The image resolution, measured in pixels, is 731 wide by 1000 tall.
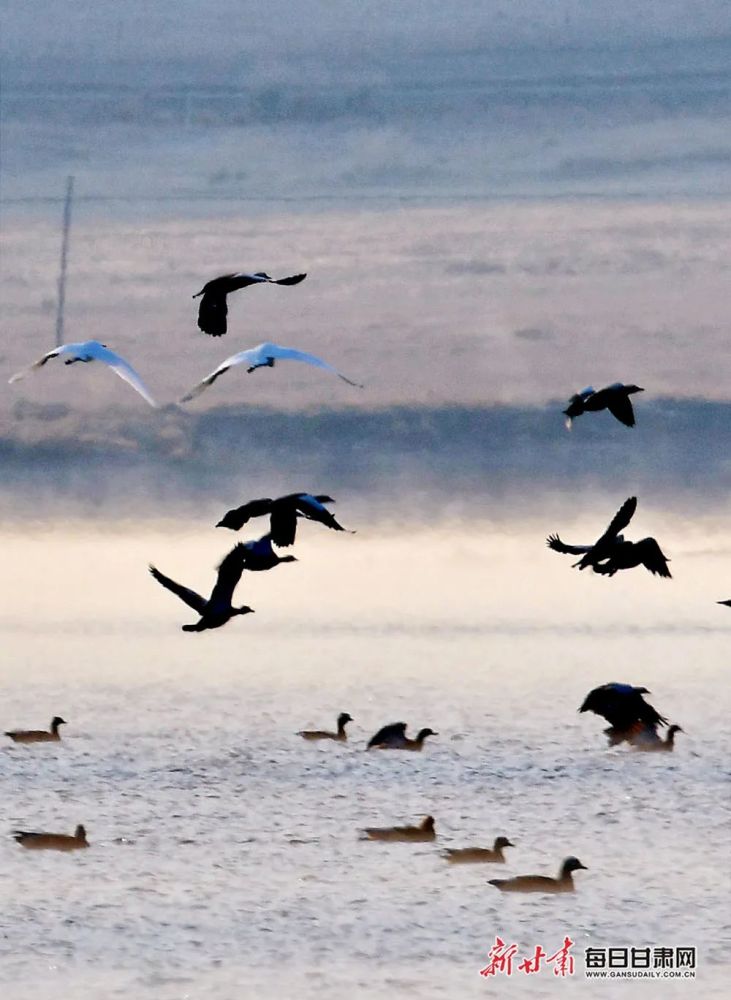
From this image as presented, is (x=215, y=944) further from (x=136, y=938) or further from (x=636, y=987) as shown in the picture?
(x=636, y=987)

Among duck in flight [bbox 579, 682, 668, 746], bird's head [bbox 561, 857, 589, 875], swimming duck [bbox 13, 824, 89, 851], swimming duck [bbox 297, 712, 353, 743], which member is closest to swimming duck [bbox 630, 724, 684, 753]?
duck in flight [bbox 579, 682, 668, 746]

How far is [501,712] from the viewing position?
49719 millimetres

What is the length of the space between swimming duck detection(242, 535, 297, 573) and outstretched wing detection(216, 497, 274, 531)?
0.59 metres

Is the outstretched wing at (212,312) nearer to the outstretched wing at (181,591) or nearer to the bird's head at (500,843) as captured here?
the outstretched wing at (181,591)

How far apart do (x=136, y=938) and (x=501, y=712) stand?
22654 millimetres

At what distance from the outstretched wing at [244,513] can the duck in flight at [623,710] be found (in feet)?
25.7

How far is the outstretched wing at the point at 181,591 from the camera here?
2709 centimetres

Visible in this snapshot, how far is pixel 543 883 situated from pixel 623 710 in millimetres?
10903

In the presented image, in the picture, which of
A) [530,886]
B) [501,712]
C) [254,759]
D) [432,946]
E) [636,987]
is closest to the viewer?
[636,987]

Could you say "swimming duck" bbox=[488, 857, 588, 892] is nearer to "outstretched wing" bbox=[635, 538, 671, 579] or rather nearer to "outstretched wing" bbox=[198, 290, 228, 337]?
"outstretched wing" bbox=[635, 538, 671, 579]

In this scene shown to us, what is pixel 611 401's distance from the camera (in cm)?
3156

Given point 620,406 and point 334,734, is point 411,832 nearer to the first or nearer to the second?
point 620,406

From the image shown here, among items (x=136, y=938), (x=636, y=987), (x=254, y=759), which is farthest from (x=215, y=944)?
(x=254, y=759)

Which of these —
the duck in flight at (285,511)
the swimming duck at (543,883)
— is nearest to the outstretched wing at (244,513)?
the duck in flight at (285,511)
